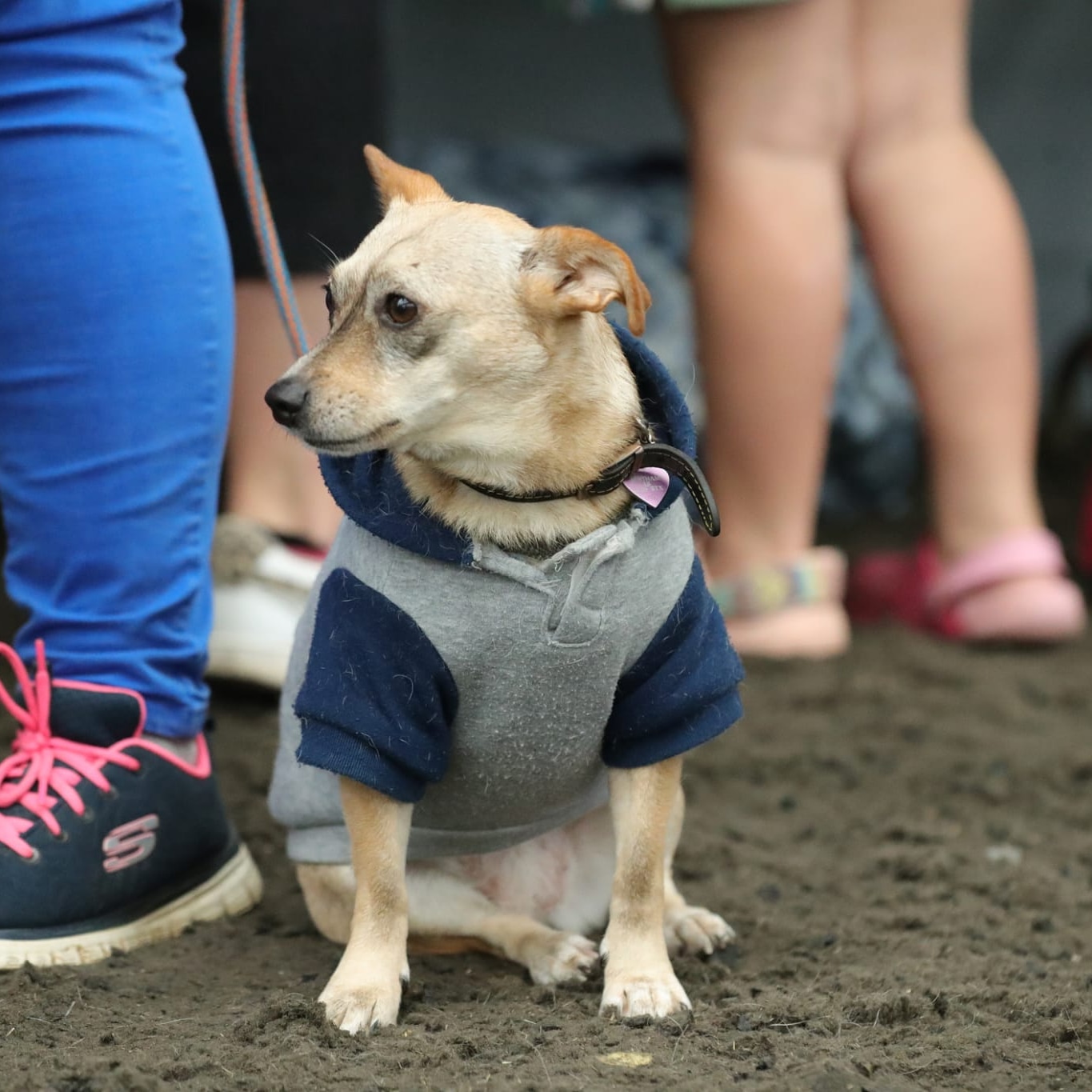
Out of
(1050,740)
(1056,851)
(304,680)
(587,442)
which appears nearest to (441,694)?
(304,680)

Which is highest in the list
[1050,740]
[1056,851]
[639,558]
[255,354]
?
[639,558]

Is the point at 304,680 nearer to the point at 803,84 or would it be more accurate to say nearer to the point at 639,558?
the point at 639,558

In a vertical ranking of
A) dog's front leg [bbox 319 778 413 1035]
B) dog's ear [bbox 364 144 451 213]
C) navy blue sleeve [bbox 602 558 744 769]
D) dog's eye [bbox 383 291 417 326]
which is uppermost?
dog's ear [bbox 364 144 451 213]

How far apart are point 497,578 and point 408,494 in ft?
0.52

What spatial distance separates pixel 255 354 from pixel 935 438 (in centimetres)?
153

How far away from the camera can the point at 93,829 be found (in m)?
1.92

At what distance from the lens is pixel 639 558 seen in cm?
175

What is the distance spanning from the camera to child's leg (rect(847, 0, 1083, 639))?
3252 millimetres

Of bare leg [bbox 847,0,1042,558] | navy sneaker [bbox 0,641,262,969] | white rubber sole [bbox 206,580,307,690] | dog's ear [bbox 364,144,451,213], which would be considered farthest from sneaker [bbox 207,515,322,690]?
bare leg [bbox 847,0,1042,558]

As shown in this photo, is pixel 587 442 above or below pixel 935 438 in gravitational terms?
above

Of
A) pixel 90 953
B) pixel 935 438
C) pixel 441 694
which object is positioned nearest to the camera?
pixel 441 694

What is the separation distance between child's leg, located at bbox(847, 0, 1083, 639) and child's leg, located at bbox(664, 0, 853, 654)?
0.33 feet

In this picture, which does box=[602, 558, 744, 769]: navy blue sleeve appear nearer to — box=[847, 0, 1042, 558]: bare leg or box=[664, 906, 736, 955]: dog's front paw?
box=[664, 906, 736, 955]: dog's front paw

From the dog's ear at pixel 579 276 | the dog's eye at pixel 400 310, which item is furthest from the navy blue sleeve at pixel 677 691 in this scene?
the dog's eye at pixel 400 310
